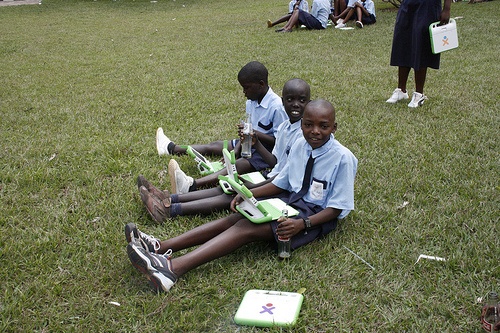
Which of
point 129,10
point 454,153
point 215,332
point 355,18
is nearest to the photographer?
point 215,332

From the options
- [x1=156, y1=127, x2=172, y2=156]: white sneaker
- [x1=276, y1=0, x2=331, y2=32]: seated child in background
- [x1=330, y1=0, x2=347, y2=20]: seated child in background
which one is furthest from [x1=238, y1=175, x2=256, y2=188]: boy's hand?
[x1=330, y1=0, x2=347, y2=20]: seated child in background

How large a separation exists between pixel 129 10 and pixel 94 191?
14.1m

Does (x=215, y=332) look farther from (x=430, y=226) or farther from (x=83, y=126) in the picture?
(x=83, y=126)

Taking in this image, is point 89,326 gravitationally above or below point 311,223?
below

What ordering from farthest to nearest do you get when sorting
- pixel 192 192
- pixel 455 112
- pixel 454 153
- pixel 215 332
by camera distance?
1. pixel 455 112
2. pixel 454 153
3. pixel 192 192
4. pixel 215 332

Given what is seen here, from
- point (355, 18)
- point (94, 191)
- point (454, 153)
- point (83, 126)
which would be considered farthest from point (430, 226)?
point (355, 18)

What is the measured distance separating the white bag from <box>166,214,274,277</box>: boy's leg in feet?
10.9

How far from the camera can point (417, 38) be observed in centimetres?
530

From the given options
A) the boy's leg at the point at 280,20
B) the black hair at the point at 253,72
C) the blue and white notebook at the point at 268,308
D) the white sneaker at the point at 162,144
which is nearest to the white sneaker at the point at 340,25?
the boy's leg at the point at 280,20

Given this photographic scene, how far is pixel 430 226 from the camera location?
3.11 metres

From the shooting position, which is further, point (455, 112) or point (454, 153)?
point (455, 112)

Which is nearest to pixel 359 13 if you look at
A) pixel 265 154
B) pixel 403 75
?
pixel 403 75

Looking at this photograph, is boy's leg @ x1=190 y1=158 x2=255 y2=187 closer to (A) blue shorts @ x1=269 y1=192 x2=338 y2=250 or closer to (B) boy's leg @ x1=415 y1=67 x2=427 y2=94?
(A) blue shorts @ x1=269 y1=192 x2=338 y2=250

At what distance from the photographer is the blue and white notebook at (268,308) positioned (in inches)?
91.4
